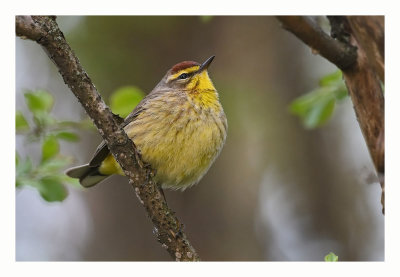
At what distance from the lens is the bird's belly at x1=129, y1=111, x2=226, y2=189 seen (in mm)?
3311

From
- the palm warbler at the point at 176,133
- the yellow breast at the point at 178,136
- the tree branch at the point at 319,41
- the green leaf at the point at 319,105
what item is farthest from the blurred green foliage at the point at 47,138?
the tree branch at the point at 319,41

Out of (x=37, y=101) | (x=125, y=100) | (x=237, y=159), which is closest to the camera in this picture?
(x=37, y=101)

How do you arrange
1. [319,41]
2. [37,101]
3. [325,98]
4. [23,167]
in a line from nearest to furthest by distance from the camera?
[319,41], [23,167], [37,101], [325,98]

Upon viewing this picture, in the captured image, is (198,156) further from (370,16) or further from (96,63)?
(96,63)

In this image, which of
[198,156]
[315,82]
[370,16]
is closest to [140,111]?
[198,156]

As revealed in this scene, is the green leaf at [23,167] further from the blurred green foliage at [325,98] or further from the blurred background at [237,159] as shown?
the blurred green foliage at [325,98]

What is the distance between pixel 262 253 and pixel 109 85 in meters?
2.13

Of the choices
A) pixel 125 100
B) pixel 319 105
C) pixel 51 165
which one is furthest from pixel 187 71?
pixel 51 165

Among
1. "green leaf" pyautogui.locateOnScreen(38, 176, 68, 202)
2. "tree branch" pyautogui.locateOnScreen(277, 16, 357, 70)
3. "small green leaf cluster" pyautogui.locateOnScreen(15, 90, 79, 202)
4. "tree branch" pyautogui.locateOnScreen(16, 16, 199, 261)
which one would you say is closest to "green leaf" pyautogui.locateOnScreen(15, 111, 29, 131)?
"small green leaf cluster" pyautogui.locateOnScreen(15, 90, 79, 202)

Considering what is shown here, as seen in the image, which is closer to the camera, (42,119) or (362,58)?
(362,58)

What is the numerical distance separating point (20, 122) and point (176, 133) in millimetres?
900

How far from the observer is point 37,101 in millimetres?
3393

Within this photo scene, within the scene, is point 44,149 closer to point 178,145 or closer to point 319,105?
point 178,145

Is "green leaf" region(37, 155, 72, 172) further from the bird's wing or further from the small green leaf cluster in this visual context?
the bird's wing
